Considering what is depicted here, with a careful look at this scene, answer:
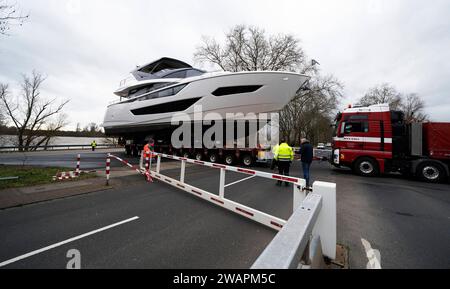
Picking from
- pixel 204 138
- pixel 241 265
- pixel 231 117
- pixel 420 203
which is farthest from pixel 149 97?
pixel 420 203

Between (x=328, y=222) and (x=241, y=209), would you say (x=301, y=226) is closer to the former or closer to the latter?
(x=328, y=222)

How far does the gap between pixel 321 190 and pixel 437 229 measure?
3.08 m

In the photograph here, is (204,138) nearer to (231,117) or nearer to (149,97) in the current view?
(231,117)

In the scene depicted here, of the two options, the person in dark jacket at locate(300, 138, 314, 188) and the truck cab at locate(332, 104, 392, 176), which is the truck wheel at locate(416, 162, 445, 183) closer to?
the truck cab at locate(332, 104, 392, 176)

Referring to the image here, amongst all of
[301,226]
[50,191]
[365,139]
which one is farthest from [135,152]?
[301,226]

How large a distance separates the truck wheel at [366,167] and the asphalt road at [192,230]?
3.15 metres

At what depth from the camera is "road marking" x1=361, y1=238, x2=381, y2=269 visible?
7.41ft

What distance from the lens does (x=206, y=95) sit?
1079cm

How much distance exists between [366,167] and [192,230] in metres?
8.74

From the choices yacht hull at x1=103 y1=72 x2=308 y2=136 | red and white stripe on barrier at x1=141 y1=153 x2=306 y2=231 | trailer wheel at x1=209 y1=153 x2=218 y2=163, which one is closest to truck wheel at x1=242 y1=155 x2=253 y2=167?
trailer wheel at x1=209 y1=153 x2=218 y2=163

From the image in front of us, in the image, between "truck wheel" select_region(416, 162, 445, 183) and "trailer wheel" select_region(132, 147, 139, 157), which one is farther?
"trailer wheel" select_region(132, 147, 139, 157)

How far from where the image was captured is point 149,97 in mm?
13188

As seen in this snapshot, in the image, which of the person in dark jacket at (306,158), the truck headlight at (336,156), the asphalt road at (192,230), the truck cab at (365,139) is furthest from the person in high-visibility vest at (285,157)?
the truck cab at (365,139)

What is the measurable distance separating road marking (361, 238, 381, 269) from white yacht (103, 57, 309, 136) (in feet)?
28.6
